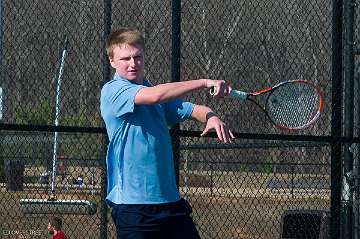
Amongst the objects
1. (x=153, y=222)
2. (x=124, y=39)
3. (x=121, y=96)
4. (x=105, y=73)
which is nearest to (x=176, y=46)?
(x=105, y=73)

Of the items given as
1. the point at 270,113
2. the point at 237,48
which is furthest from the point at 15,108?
the point at 270,113

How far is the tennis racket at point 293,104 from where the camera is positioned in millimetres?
6211

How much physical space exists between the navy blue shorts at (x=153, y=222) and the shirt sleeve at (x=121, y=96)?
1.46ft

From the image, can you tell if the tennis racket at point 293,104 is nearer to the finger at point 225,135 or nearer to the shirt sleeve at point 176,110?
the shirt sleeve at point 176,110

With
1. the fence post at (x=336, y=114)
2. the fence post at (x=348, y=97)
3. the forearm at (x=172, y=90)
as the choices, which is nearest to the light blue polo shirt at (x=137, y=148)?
the forearm at (x=172, y=90)

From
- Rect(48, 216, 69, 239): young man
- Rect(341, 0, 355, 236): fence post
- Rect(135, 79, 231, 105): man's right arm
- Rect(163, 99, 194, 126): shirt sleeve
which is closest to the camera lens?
Rect(135, 79, 231, 105): man's right arm

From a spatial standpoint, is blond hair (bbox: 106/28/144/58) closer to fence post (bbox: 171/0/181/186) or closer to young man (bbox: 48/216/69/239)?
fence post (bbox: 171/0/181/186)

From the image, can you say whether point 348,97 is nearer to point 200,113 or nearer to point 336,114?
point 336,114

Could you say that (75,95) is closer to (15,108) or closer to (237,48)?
(15,108)

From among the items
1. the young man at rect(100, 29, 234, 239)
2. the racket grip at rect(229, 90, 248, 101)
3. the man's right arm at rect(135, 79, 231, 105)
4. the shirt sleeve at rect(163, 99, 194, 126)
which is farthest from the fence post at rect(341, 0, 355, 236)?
the man's right arm at rect(135, 79, 231, 105)

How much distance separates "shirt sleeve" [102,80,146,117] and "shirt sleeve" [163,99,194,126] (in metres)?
0.29

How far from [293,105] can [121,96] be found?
188 centimetres

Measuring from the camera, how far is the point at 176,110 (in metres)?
4.96

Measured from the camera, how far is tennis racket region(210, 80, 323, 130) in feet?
20.4
